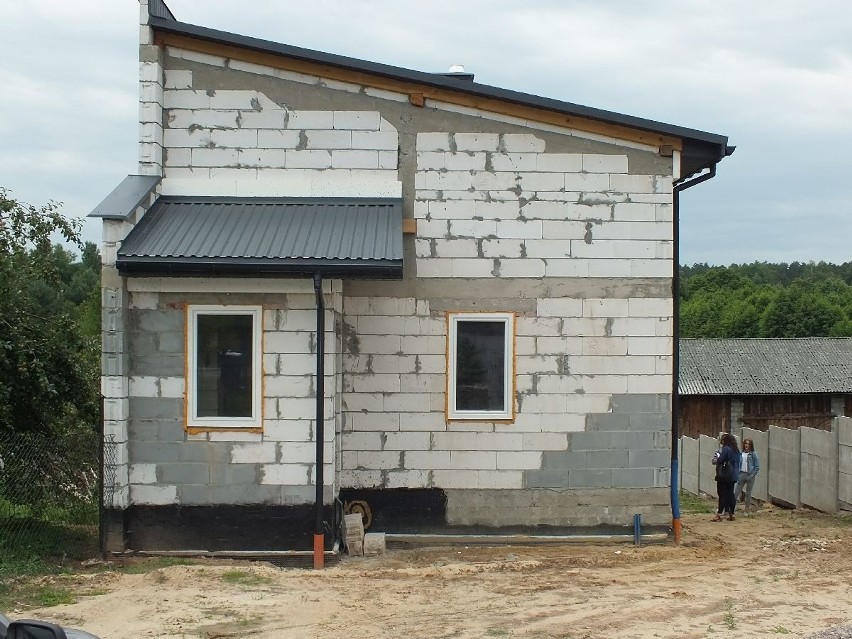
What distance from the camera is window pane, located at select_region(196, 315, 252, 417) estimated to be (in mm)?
10641

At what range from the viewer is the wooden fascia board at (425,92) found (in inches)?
443

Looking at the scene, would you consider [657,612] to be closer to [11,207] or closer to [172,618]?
[172,618]

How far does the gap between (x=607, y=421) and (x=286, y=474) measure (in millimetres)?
3874

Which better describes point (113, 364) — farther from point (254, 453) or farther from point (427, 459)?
point (427, 459)

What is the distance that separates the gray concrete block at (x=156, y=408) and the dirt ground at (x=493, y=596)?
5.50 feet

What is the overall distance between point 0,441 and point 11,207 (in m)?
Result: 3.77

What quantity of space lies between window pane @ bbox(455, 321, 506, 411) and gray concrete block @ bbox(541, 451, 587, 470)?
2.63 feet

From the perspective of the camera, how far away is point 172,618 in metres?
8.19

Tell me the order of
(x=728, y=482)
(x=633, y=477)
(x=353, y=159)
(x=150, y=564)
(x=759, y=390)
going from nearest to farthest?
(x=150, y=564), (x=353, y=159), (x=633, y=477), (x=728, y=482), (x=759, y=390)

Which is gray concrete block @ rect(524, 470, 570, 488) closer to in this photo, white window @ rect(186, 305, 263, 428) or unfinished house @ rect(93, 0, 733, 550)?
unfinished house @ rect(93, 0, 733, 550)

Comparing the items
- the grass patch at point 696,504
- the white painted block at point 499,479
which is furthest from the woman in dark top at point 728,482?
the white painted block at point 499,479

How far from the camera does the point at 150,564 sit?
33.6ft

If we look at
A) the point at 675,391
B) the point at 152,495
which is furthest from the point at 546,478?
the point at 152,495

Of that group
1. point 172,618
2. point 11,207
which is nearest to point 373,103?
point 11,207
